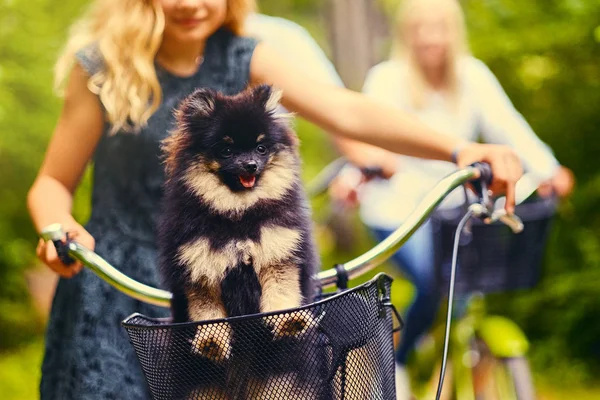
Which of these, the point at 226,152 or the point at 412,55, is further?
the point at 412,55

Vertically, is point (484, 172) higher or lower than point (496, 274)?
higher

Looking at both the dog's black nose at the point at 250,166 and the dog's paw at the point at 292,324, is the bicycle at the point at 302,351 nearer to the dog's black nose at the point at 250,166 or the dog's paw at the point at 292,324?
the dog's paw at the point at 292,324

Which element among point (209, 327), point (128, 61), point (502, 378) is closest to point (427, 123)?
point (502, 378)

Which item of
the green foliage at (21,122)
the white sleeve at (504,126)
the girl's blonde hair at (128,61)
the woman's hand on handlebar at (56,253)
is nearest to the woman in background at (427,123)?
the white sleeve at (504,126)

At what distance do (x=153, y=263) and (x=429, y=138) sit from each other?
0.88 meters

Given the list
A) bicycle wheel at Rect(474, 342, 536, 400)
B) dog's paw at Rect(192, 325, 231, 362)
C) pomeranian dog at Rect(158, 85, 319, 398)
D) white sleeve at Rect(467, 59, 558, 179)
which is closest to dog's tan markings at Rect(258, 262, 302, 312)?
pomeranian dog at Rect(158, 85, 319, 398)

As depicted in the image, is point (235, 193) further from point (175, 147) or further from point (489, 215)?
point (489, 215)

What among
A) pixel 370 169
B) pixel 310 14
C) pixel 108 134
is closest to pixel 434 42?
pixel 370 169

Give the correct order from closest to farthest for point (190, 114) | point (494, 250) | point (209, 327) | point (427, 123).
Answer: point (209, 327)
point (190, 114)
point (494, 250)
point (427, 123)

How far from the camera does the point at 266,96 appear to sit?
1.71m

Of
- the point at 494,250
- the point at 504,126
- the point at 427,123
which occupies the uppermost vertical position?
the point at 504,126

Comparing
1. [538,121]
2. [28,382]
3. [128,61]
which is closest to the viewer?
[128,61]

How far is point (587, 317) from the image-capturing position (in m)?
5.70

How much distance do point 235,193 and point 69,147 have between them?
0.89 m
